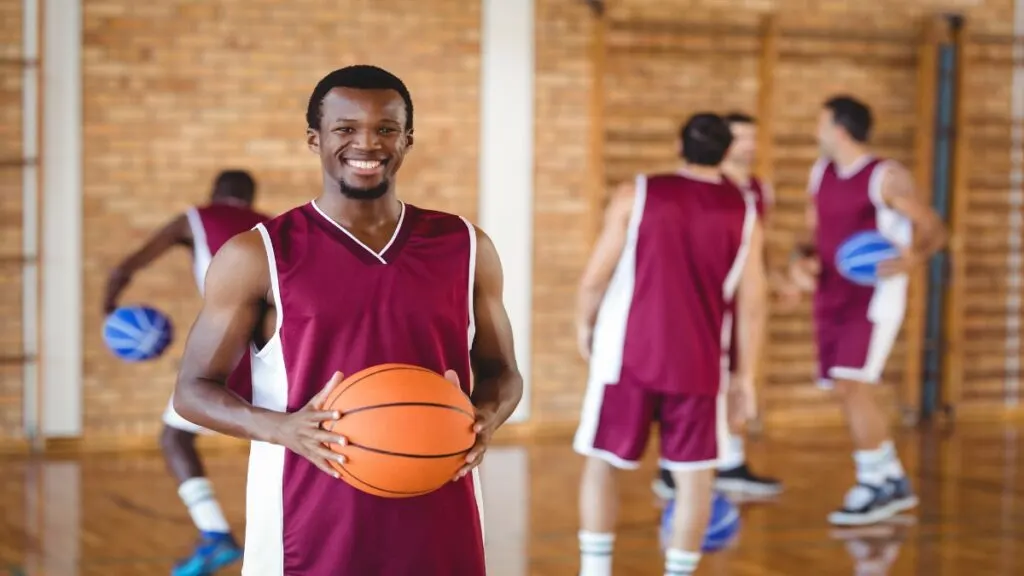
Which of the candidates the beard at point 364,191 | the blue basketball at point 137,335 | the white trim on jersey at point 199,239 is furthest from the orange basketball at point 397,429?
the blue basketball at point 137,335

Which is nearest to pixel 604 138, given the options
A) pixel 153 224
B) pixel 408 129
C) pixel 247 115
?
pixel 247 115

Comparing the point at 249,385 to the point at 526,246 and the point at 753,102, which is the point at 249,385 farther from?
the point at 753,102

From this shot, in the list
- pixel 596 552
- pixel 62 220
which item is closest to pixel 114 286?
pixel 596 552

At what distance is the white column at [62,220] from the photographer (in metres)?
7.51

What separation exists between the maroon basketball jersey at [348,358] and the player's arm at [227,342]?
0.04 meters

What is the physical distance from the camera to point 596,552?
421cm

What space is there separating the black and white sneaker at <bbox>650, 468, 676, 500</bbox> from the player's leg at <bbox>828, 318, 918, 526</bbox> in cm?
72

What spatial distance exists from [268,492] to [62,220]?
223 inches

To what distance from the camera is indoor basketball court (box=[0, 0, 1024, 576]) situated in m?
7.48

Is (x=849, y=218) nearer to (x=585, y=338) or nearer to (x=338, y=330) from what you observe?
(x=585, y=338)

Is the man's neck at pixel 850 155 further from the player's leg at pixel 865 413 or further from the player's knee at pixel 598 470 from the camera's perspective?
the player's knee at pixel 598 470

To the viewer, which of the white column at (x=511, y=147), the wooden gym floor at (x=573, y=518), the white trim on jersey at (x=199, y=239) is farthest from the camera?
the white column at (x=511, y=147)

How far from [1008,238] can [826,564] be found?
4.89 meters

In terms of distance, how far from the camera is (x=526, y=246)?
27.2 ft
